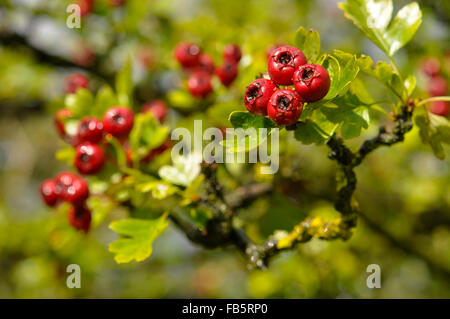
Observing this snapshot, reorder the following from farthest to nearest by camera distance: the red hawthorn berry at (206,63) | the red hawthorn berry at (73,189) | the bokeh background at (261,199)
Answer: the bokeh background at (261,199) < the red hawthorn berry at (206,63) < the red hawthorn berry at (73,189)

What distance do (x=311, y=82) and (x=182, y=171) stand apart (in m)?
0.60

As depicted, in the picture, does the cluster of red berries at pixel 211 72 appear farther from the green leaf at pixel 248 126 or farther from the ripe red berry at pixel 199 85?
the green leaf at pixel 248 126

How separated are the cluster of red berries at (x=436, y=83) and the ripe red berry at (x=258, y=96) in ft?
4.16

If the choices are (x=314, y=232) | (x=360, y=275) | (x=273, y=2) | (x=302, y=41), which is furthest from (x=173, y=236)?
(x=302, y=41)

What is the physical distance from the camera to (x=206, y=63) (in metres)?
1.90

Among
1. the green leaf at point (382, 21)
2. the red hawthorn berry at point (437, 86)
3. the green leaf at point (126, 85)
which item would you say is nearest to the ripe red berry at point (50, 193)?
the green leaf at point (126, 85)

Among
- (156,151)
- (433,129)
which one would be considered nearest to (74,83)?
(156,151)

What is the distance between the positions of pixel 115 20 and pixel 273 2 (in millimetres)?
1544

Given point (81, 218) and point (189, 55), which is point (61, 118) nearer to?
point (81, 218)

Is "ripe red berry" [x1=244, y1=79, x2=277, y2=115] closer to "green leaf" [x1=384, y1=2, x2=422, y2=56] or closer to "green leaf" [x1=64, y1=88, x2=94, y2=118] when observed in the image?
"green leaf" [x1=384, y1=2, x2=422, y2=56]

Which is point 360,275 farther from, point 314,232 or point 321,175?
point 314,232

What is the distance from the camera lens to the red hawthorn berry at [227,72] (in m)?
1.75

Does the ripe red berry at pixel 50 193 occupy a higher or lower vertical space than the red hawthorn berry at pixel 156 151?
lower

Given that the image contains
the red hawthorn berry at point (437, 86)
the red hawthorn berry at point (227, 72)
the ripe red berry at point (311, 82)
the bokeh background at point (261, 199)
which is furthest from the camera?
the bokeh background at point (261, 199)
